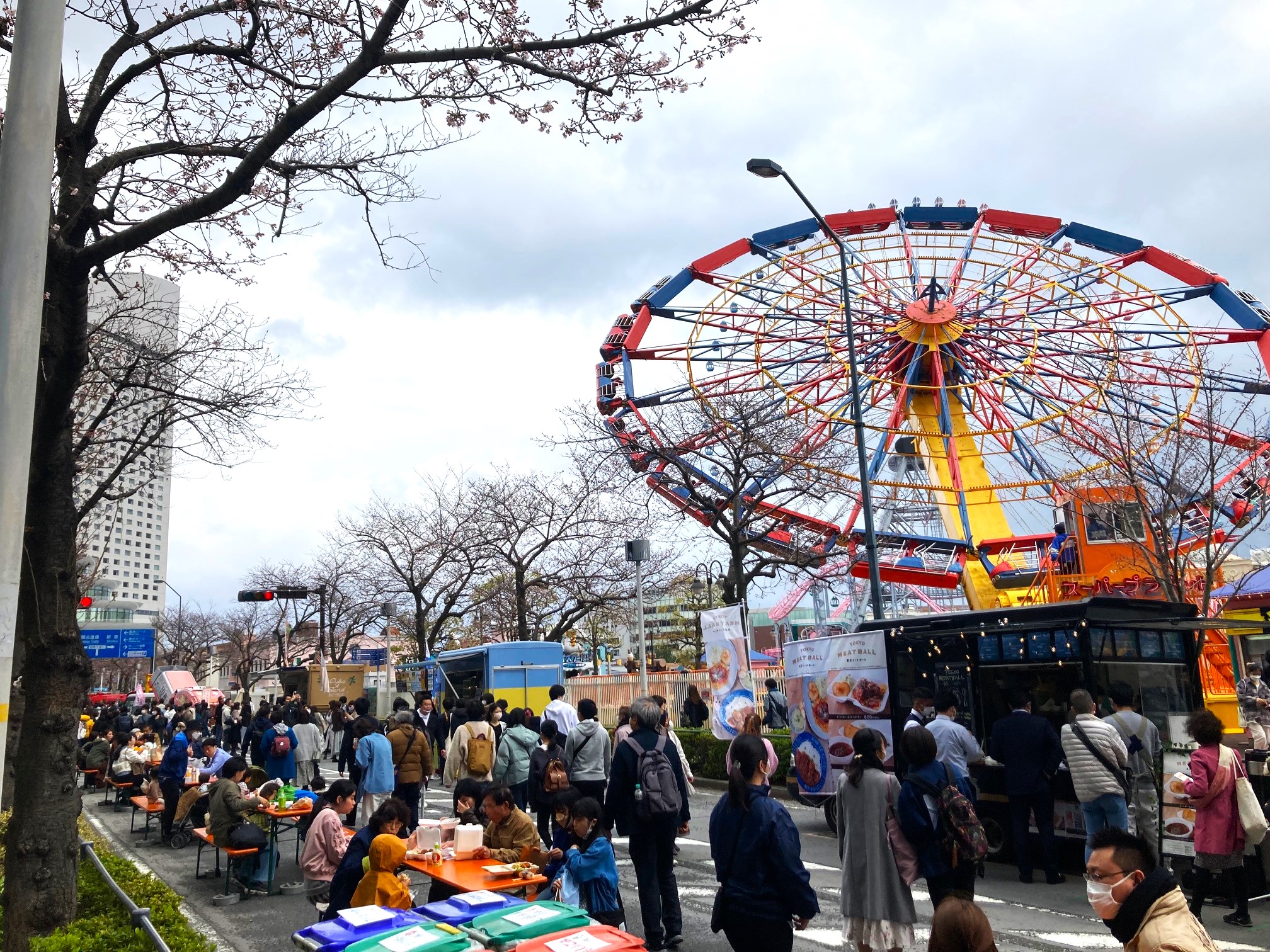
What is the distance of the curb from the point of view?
824 centimetres

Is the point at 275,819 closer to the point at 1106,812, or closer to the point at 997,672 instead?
the point at 997,672

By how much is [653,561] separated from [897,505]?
1112 cm

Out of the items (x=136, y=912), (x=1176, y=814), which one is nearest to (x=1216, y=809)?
(x=1176, y=814)

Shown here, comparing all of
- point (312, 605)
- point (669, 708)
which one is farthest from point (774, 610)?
point (669, 708)

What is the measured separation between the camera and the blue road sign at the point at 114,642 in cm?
3753

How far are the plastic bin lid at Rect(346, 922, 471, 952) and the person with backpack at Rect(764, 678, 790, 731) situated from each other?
1466 centimetres

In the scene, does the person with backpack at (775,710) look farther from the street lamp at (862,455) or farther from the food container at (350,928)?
the food container at (350,928)

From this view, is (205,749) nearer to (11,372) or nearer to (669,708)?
(669,708)

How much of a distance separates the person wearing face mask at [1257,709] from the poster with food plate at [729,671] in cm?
675

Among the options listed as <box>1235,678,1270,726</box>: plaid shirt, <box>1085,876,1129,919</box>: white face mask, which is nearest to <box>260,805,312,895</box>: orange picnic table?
<box>1085,876,1129,919</box>: white face mask

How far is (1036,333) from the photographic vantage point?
2856 centimetres

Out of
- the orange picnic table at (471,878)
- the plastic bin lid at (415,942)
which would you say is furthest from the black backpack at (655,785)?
the plastic bin lid at (415,942)

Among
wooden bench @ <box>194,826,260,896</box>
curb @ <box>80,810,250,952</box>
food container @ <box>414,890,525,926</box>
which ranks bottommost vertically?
curb @ <box>80,810,250,952</box>

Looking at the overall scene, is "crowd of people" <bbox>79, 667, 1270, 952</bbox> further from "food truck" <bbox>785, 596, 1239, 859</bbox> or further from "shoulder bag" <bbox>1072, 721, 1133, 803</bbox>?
"food truck" <bbox>785, 596, 1239, 859</bbox>
